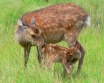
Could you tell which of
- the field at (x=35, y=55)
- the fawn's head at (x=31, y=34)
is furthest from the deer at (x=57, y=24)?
the field at (x=35, y=55)

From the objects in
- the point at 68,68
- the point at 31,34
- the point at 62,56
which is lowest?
the point at 68,68

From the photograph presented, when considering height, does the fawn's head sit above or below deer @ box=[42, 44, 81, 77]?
above

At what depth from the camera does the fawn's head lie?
26.8ft

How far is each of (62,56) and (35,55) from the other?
129 cm

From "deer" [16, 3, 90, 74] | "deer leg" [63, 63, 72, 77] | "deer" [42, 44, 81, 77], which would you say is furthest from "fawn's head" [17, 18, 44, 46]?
"deer leg" [63, 63, 72, 77]

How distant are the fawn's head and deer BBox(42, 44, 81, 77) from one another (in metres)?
0.30

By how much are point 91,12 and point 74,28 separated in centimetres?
468

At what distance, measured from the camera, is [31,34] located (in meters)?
8.20

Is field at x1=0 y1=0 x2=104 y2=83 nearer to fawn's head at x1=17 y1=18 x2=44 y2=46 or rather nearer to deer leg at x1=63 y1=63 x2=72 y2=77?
deer leg at x1=63 y1=63 x2=72 y2=77

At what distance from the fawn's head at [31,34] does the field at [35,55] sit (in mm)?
375

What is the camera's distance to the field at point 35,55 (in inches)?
279

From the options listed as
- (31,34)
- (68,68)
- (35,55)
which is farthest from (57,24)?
(68,68)

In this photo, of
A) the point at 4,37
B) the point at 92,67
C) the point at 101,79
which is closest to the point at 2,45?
the point at 4,37

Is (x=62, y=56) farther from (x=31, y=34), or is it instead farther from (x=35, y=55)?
(x=35, y=55)
